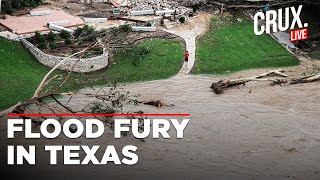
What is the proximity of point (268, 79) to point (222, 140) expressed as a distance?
5.48 m

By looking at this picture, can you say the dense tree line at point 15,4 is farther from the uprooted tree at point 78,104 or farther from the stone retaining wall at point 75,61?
the uprooted tree at point 78,104

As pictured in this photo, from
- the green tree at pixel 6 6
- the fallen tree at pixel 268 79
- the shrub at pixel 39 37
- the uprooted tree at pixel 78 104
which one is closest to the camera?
the uprooted tree at pixel 78 104

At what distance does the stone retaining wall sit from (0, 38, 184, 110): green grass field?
24 centimetres

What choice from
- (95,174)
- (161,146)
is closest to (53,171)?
(95,174)

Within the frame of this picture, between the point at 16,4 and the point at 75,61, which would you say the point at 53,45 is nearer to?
the point at 75,61

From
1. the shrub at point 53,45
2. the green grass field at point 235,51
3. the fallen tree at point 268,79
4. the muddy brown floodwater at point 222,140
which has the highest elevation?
the shrub at point 53,45

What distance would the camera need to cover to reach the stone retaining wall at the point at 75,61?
2658 cm

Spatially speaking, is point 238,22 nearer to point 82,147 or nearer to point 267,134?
point 267,134

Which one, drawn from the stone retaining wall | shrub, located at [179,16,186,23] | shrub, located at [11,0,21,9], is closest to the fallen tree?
the stone retaining wall

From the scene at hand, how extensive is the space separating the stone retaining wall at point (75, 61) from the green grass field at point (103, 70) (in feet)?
0.79

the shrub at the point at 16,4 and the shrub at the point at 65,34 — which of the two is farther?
A: the shrub at the point at 16,4

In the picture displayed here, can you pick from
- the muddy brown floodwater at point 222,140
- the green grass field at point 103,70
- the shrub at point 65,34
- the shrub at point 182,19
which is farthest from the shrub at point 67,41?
the shrub at point 182,19

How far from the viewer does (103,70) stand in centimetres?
2714

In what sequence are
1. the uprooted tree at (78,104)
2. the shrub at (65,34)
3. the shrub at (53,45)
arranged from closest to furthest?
1. the uprooted tree at (78,104)
2. the shrub at (53,45)
3. the shrub at (65,34)
